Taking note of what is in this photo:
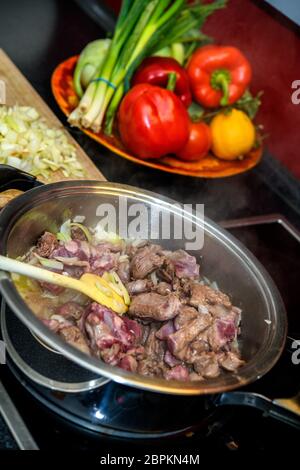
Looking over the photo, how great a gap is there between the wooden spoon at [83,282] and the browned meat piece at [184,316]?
0.16 m

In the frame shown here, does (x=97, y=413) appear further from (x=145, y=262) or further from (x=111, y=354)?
(x=145, y=262)

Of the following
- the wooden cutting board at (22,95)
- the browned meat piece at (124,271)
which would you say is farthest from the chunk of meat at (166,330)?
the wooden cutting board at (22,95)

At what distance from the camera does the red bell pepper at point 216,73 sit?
2.68 meters

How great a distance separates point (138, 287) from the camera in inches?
62.4

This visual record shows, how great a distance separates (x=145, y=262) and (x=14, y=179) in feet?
1.61

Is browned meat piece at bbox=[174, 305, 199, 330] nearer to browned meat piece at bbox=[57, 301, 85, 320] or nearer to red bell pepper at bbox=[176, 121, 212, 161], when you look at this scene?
browned meat piece at bbox=[57, 301, 85, 320]

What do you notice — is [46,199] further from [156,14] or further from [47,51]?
[47,51]

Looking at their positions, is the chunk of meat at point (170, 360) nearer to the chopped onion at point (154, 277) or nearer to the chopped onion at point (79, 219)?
the chopped onion at point (154, 277)

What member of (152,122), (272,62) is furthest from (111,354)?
(272,62)

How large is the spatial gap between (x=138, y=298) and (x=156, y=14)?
1.72 meters

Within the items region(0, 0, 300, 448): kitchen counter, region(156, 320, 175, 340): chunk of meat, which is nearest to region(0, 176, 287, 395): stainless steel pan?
region(156, 320, 175, 340): chunk of meat

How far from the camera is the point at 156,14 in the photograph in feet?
8.56

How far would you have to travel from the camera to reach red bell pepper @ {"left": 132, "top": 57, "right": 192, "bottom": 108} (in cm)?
256
